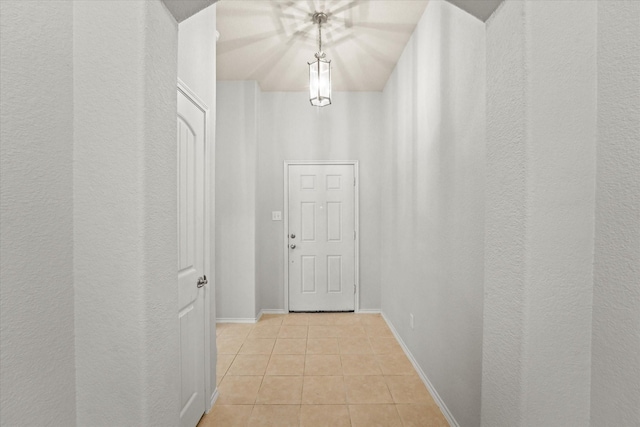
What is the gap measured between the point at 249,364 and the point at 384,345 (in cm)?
130

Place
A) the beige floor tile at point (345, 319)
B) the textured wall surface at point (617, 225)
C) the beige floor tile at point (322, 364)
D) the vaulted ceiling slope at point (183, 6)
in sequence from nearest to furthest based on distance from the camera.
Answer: the textured wall surface at point (617, 225) < the vaulted ceiling slope at point (183, 6) < the beige floor tile at point (322, 364) < the beige floor tile at point (345, 319)

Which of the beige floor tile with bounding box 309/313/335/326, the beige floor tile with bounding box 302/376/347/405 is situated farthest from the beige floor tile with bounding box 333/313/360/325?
the beige floor tile with bounding box 302/376/347/405

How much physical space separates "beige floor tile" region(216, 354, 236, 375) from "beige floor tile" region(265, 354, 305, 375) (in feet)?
1.18

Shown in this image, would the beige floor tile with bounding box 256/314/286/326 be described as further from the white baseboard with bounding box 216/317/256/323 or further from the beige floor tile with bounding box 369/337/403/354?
the beige floor tile with bounding box 369/337/403/354

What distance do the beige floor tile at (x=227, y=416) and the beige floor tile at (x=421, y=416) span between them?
3.31ft

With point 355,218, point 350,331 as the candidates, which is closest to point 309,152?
point 355,218

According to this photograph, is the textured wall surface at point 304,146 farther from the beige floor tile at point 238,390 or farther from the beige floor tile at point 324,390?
the beige floor tile at point 324,390

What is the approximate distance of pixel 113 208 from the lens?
99 centimetres

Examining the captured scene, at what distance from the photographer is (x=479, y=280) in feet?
5.40

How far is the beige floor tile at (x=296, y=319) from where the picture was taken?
12.5 ft

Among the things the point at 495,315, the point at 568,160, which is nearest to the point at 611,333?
the point at 495,315

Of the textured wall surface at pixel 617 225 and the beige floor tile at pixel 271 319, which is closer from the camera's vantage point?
the textured wall surface at pixel 617 225

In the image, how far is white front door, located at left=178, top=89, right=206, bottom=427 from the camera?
5.77 ft

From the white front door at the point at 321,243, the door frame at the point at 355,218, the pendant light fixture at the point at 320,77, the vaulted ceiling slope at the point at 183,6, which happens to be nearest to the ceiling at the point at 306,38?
the pendant light fixture at the point at 320,77
